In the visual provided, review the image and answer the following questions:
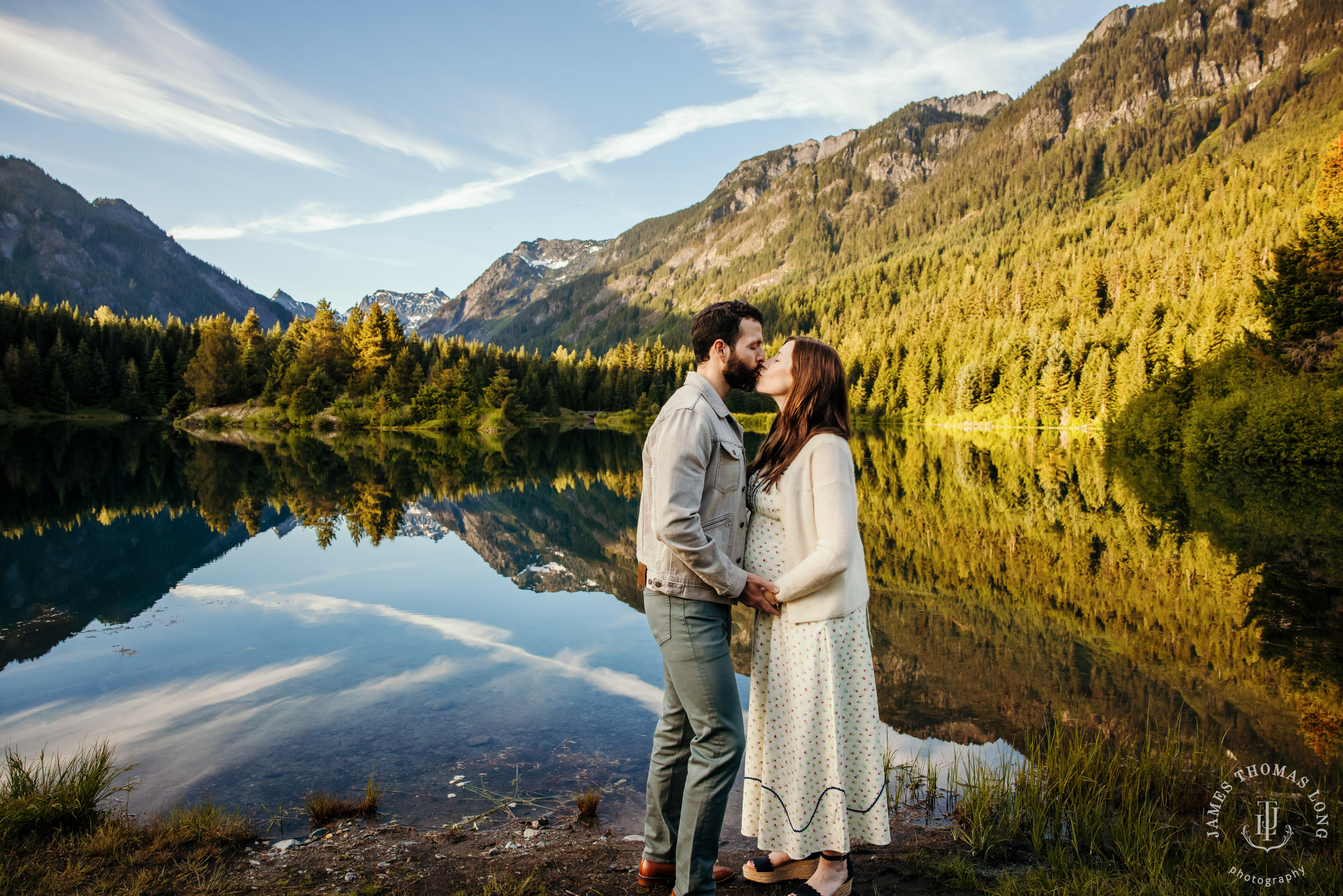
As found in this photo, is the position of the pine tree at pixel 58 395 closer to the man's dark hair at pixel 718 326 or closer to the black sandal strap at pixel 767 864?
the man's dark hair at pixel 718 326

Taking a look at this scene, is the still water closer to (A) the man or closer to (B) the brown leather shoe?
(B) the brown leather shoe

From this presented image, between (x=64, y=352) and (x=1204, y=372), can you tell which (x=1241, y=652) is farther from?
(x=64, y=352)

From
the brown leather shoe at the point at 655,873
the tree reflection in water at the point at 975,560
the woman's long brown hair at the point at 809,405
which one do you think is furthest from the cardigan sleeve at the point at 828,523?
the tree reflection in water at the point at 975,560

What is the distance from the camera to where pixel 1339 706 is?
6.55 meters

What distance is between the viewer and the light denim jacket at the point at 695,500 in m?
3.04

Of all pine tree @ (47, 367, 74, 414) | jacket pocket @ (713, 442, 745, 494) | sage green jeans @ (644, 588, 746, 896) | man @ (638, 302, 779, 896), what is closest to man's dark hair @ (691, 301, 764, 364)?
man @ (638, 302, 779, 896)

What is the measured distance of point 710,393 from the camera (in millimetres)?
3252

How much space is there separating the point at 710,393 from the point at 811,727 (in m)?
1.70

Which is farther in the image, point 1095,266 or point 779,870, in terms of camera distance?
point 1095,266

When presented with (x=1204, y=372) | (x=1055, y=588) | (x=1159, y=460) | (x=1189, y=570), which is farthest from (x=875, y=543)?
(x=1204, y=372)

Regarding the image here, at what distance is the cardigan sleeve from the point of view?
312cm

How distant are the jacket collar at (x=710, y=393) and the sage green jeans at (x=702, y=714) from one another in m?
0.92

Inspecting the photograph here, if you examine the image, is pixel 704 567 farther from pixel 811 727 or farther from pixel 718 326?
pixel 718 326

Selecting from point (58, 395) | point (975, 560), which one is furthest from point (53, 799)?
point (58, 395)
